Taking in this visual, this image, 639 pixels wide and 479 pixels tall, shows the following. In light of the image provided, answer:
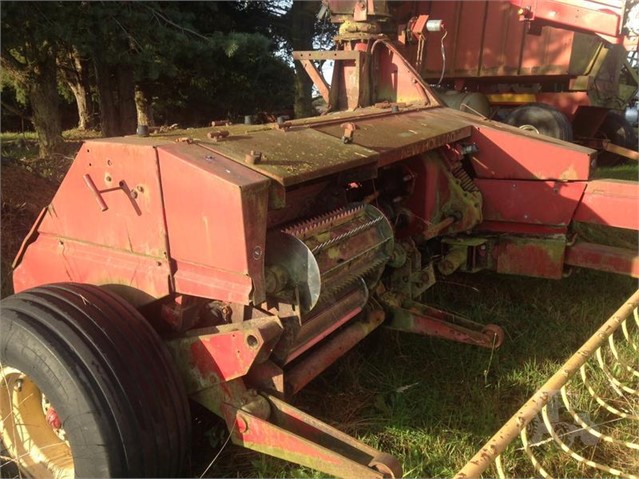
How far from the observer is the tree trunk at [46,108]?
6188 millimetres

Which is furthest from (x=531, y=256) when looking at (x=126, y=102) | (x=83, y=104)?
(x=83, y=104)

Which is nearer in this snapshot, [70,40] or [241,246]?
[241,246]

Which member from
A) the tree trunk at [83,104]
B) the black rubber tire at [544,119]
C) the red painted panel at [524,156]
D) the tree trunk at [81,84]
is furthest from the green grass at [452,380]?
the tree trunk at [83,104]

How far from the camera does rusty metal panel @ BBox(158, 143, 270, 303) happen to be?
1.95 metres

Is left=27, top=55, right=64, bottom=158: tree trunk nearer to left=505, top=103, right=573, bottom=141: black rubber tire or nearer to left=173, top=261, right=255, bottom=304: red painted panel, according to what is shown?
left=173, top=261, right=255, bottom=304: red painted panel

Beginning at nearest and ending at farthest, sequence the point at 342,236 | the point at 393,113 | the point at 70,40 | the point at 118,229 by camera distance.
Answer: the point at 118,229 → the point at 342,236 → the point at 393,113 → the point at 70,40

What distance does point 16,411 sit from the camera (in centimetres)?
238

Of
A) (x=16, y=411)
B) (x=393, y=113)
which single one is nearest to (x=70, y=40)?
(x=393, y=113)

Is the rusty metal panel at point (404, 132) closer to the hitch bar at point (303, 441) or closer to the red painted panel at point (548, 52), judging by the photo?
the hitch bar at point (303, 441)

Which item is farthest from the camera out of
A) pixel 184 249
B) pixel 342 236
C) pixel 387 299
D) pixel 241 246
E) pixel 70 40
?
pixel 70 40

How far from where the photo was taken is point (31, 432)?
240 cm

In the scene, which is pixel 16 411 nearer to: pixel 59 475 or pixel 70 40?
pixel 59 475

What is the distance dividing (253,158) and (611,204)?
2.27 m

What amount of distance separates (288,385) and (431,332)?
1.06 m
